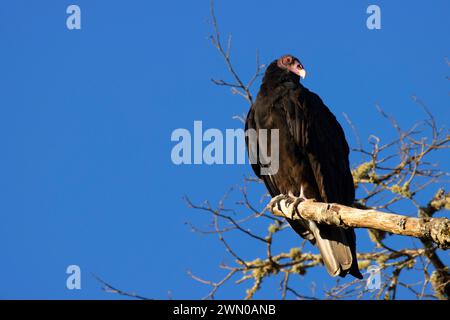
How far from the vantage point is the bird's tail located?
4.83m

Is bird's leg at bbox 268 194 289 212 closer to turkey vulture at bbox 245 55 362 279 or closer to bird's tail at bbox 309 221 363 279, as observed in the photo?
turkey vulture at bbox 245 55 362 279

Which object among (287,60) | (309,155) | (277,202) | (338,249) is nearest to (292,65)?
(287,60)

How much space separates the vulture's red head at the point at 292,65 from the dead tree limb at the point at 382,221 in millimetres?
1536

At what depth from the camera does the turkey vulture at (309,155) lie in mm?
5000

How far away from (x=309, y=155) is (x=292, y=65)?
922 millimetres
